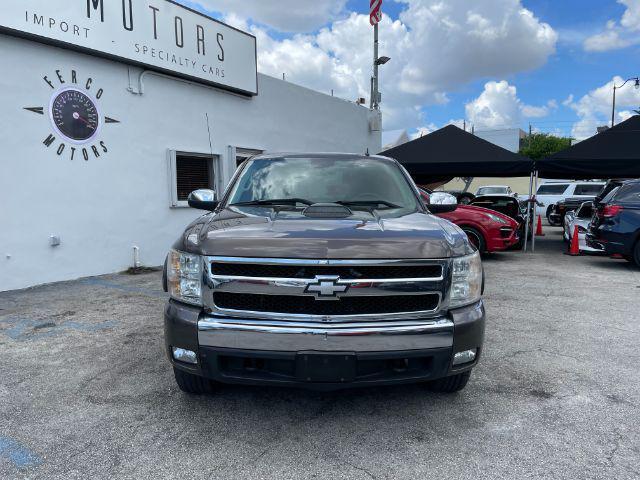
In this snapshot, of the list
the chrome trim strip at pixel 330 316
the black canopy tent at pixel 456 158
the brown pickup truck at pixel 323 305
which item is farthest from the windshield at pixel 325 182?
the black canopy tent at pixel 456 158

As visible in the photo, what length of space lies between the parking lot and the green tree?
161 feet

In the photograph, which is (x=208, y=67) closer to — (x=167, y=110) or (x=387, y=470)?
(x=167, y=110)

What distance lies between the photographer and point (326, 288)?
95.6 inches

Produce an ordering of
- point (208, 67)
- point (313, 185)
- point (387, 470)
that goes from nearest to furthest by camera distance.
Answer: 1. point (387, 470)
2. point (313, 185)
3. point (208, 67)

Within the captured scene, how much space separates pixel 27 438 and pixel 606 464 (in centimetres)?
325

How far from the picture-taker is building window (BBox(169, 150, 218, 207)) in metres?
8.41

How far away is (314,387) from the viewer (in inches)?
96.6

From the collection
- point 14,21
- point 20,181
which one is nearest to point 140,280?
point 20,181

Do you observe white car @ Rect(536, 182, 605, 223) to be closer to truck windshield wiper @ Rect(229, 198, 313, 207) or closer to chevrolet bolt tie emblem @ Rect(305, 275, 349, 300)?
truck windshield wiper @ Rect(229, 198, 313, 207)

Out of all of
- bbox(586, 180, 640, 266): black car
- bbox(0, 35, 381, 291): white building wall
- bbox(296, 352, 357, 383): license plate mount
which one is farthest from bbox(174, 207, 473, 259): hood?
bbox(586, 180, 640, 266): black car

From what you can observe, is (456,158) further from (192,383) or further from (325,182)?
(192,383)

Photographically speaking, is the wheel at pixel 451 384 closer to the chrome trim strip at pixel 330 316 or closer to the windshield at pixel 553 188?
the chrome trim strip at pixel 330 316

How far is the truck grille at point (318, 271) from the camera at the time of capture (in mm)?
2451

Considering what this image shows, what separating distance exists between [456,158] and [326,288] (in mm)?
9292
